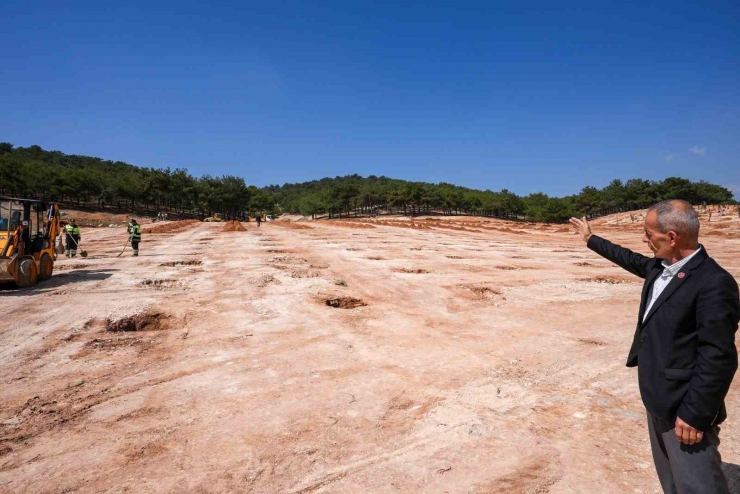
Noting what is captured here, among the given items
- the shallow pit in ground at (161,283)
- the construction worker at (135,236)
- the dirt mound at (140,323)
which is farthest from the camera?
the construction worker at (135,236)

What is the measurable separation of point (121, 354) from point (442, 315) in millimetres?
6176

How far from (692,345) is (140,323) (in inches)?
344

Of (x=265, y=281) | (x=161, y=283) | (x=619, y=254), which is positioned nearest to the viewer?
(x=619, y=254)

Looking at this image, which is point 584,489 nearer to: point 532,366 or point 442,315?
point 532,366

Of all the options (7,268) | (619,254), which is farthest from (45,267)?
(619,254)

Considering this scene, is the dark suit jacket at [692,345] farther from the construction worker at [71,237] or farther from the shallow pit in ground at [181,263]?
the construction worker at [71,237]

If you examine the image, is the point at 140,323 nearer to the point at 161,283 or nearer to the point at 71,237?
the point at 161,283

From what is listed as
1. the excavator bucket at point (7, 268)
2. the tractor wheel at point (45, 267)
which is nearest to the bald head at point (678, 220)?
the excavator bucket at point (7, 268)

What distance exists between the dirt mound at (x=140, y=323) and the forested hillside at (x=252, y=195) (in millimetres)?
79211

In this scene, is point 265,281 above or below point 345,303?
above

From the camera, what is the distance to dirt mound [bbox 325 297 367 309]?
9.52 metres

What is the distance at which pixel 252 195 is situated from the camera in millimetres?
102375

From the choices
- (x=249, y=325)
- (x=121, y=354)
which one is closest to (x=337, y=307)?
(x=249, y=325)

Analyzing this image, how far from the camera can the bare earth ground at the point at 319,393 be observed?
3396 millimetres
